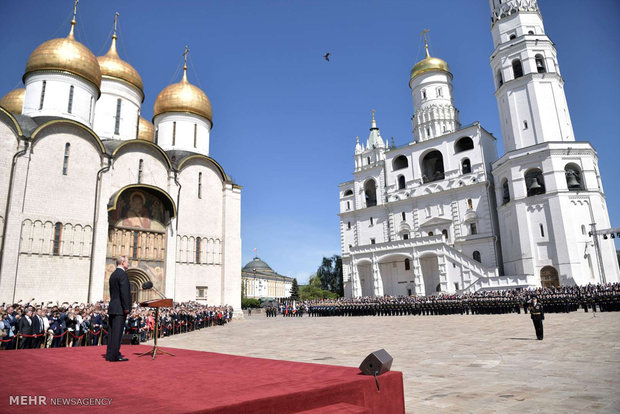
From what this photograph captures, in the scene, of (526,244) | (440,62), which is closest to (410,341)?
(526,244)

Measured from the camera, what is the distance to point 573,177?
101ft

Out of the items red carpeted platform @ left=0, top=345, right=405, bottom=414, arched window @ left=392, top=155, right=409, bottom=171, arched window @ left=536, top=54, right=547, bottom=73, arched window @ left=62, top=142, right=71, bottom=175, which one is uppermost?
arched window @ left=536, top=54, right=547, bottom=73

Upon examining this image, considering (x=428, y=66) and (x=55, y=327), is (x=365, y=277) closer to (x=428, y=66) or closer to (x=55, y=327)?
(x=428, y=66)

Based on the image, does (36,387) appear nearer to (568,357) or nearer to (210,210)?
(568,357)

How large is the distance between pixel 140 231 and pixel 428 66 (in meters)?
37.7

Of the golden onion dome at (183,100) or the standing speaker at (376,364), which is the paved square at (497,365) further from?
the golden onion dome at (183,100)

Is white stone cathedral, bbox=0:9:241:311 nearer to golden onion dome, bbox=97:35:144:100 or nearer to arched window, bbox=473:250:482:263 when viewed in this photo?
golden onion dome, bbox=97:35:144:100

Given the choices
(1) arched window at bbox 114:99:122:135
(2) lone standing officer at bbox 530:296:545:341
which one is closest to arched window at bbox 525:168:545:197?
(2) lone standing officer at bbox 530:296:545:341

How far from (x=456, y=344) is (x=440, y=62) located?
43211mm

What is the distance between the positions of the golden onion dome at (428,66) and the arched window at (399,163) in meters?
10.5

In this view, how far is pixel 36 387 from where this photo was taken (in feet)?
11.7

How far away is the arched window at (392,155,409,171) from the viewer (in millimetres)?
45094

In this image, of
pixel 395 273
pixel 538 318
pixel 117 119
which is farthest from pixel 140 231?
pixel 395 273

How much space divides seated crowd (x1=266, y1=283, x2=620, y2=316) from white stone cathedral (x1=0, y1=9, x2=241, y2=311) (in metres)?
8.14
